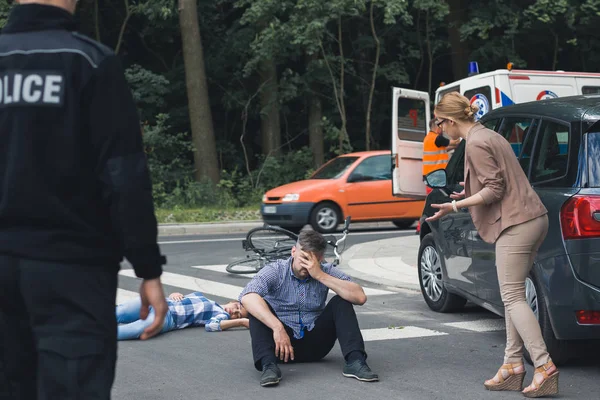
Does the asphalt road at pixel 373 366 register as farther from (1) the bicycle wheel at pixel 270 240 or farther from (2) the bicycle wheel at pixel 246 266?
(2) the bicycle wheel at pixel 246 266

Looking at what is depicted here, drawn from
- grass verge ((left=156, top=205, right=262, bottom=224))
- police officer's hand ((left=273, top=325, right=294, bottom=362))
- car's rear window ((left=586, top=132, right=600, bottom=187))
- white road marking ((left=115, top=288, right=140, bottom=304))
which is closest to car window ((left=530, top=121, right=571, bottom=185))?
car's rear window ((left=586, top=132, right=600, bottom=187))

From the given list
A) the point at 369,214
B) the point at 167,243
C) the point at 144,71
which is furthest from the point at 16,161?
the point at 144,71

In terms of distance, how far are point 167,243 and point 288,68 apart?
11.0 metres

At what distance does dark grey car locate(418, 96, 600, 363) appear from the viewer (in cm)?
567

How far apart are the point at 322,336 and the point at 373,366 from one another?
0.39m

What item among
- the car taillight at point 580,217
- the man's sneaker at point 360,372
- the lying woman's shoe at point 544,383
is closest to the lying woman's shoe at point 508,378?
the lying woman's shoe at point 544,383

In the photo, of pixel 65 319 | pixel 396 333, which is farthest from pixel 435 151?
pixel 65 319

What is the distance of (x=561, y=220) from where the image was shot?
5758 mm

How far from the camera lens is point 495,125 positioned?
23.3 feet

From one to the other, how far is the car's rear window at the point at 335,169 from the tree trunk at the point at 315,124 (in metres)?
6.60

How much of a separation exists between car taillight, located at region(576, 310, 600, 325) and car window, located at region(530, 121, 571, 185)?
2.68 ft

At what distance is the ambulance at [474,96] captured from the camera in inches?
522

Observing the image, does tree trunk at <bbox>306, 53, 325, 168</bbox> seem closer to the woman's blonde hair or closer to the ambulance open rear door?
the ambulance open rear door

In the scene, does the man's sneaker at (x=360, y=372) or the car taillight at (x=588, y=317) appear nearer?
the car taillight at (x=588, y=317)
